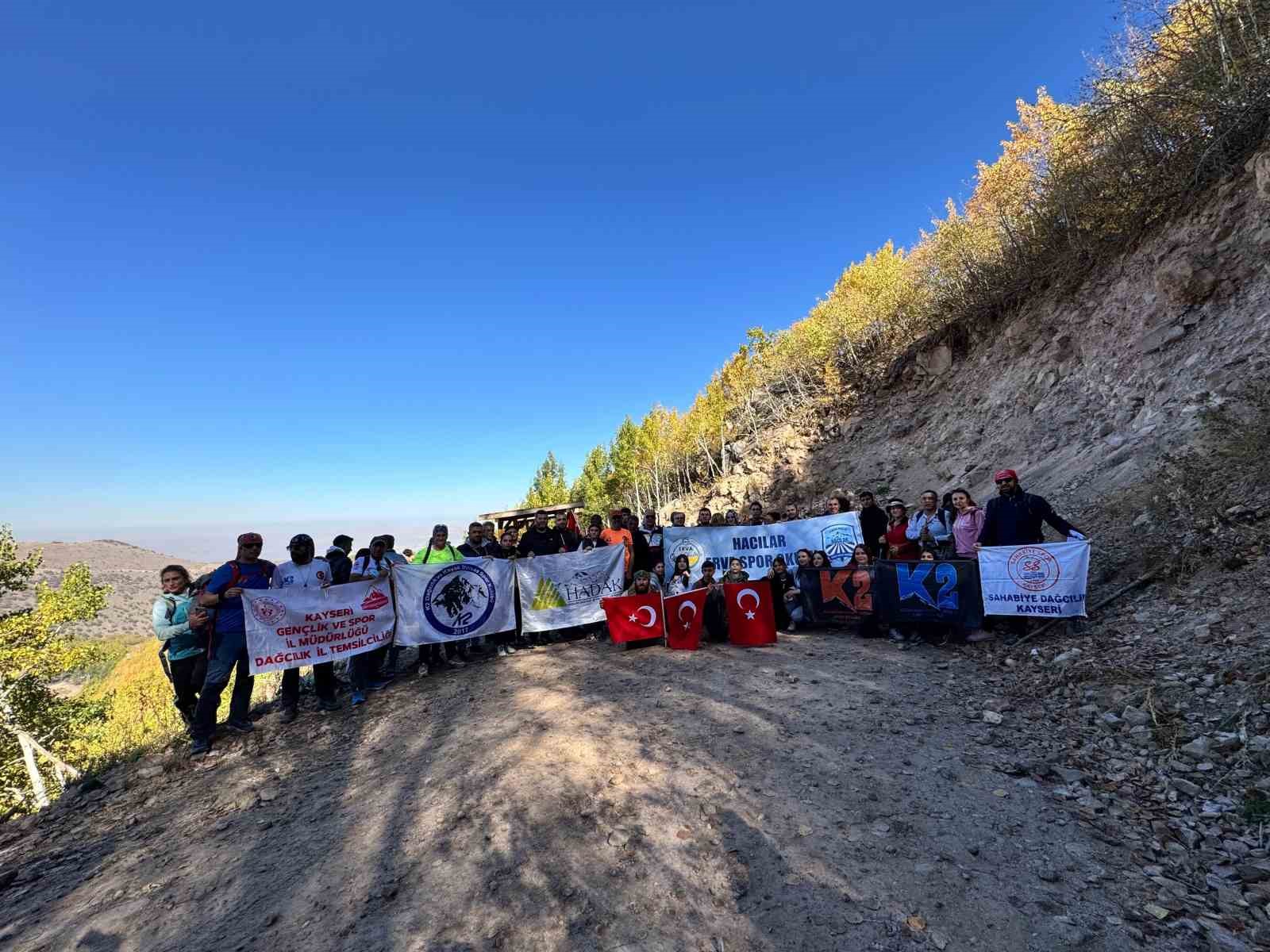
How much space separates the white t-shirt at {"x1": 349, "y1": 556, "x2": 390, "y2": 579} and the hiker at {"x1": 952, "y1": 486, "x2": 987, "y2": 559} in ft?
27.1

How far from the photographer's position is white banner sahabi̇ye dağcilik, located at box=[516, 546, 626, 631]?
8.50 metres

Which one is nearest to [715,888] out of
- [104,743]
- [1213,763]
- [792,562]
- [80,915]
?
[1213,763]

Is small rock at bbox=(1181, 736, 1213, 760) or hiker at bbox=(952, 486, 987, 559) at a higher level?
hiker at bbox=(952, 486, 987, 559)

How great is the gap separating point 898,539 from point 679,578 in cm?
358

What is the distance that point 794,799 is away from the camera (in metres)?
3.77

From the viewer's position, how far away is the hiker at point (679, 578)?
8.99m

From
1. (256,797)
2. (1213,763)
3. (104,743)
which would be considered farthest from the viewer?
(104,743)

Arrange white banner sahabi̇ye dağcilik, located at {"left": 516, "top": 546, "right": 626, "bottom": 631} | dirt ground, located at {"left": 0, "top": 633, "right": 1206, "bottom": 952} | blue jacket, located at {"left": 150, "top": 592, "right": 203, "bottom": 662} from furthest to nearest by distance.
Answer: white banner sahabi̇ye dağcilik, located at {"left": 516, "top": 546, "right": 626, "bottom": 631}, blue jacket, located at {"left": 150, "top": 592, "right": 203, "bottom": 662}, dirt ground, located at {"left": 0, "top": 633, "right": 1206, "bottom": 952}

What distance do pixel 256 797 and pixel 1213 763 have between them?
7.34m

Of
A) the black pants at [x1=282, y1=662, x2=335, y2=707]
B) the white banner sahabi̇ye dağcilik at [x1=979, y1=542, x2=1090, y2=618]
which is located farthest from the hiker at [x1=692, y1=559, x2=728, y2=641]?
the black pants at [x1=282, y1=662, x2=335, y2=707]

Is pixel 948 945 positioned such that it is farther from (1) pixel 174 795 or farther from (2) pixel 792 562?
(2) pixel 792 562

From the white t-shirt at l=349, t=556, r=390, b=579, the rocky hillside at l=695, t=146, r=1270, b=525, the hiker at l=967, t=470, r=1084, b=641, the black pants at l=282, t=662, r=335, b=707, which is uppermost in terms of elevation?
the rocky hillside at l=695, t=146, r=1270, b=525

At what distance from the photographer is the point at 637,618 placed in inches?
319

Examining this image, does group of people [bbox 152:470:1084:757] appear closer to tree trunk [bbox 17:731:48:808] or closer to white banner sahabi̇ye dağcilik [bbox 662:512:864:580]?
white banner sahabi̇ye dağcilik [bbox 662:512:864:580]
